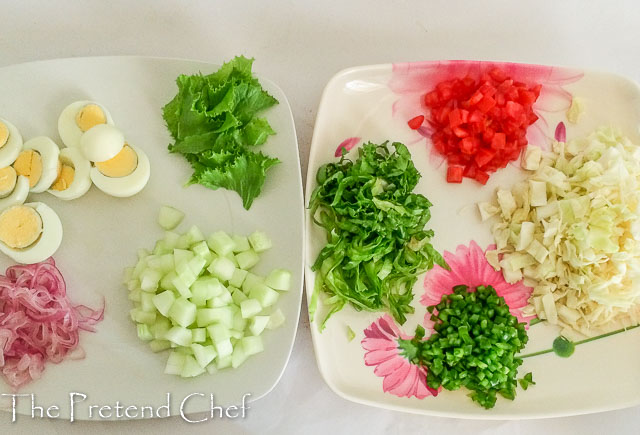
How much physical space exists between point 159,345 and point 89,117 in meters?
0.72

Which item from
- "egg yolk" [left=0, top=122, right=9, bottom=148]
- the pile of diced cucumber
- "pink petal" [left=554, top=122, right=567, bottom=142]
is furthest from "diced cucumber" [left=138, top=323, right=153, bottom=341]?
"pink petal" [left=554, top=122, right=567, bottom=142]

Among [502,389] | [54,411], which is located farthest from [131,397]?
[502,389]

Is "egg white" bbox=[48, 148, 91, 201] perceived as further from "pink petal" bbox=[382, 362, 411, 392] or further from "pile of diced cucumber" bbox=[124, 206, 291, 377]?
"pink petal" bbox=[382, 362, 411, 392]

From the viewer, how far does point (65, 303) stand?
5.43ft

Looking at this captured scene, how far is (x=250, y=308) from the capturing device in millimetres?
1644

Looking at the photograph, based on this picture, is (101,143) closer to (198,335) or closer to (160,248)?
(160,248)

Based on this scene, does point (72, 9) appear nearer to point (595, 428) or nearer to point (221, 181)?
point (221, 181)

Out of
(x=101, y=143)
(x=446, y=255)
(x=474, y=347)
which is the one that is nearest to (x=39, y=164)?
(x=101, y=143)

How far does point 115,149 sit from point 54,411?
775mm

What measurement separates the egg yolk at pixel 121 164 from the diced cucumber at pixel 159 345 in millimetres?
514

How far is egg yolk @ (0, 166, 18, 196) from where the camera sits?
5.45 ft

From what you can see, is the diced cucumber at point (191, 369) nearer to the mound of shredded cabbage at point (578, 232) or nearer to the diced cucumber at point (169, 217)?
the diced cucumber at point (169, 217)

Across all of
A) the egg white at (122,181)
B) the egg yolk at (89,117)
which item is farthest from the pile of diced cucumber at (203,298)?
the egg yolk at (89,117)

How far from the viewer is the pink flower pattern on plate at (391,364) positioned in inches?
68.6
